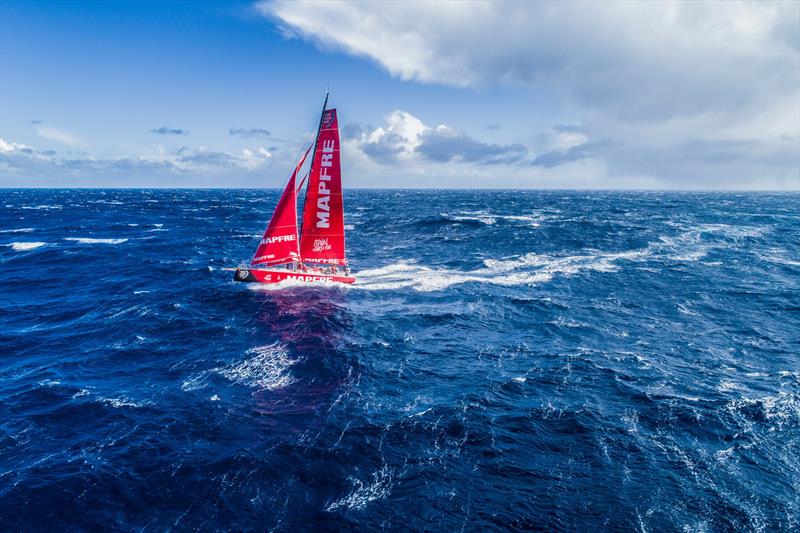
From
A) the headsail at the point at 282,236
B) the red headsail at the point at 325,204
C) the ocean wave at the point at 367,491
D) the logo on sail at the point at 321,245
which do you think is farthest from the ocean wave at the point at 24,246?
the ocean wave at the point at 367,491

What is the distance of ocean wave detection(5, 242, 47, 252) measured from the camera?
62616mm

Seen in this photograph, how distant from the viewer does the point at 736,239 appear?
7600 centimetres

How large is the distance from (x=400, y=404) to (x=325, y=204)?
24648mm

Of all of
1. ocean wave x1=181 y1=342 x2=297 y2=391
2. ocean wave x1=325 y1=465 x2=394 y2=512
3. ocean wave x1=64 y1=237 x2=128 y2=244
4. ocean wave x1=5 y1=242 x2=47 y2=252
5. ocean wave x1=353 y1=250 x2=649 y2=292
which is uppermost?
ocean wave x1=64 y1=237 x2=128 y2=244

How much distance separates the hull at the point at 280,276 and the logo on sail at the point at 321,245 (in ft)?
8.69

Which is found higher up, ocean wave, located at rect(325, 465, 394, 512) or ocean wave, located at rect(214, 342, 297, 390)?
ocean wave, located at rect(214, 342, 297, 390)

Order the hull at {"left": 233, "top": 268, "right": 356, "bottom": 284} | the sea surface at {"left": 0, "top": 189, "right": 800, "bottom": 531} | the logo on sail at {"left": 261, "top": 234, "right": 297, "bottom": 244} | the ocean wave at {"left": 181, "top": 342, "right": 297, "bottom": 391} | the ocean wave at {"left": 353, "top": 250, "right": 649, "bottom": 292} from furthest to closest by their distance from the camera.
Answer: the ocean wave at {"left": 353, "top": 250, "right": 649, "bottom": 292}, the hull at {"left": 233, "top": 268, "right": 356, "bottom": 284}, the logo on sail at {"left": 261, "top": 234, "right": 297, "bottom": 244}, the ocean wave at {"left": 181, "top": 342, "right": 297, "bottom": 391}, the sea surface at {"left": 0, "top": 189, "right": 800, "bottom": 531}

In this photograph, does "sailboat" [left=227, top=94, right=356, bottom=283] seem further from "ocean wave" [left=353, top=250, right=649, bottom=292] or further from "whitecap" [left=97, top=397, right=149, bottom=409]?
"whitecap" [left=97, top=397, right=149, bottom=409]

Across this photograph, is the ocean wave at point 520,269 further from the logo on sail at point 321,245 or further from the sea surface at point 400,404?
the logo on sail at point 321,245

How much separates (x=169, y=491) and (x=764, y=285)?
5687 cm

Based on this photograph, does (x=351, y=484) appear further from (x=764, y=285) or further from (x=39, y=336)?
(x=764, y=285)

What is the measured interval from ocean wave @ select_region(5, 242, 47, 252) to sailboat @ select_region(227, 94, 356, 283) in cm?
4450

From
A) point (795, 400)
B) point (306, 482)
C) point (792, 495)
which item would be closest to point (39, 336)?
point (306, 482)

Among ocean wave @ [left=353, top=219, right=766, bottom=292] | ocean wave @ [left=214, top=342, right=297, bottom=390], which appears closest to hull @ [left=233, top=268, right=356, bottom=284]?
ocean wave @ [left=353, top=219, right=766, bottom=292]
